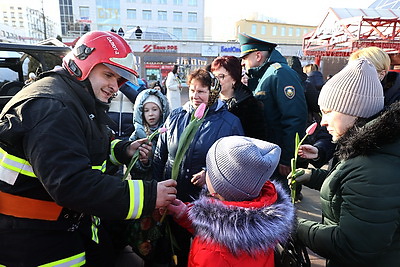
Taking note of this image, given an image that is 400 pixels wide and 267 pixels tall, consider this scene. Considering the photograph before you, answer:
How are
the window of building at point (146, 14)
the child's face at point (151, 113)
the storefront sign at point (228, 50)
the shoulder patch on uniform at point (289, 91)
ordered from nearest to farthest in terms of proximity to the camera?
the shoulder patch on uniform at point (289, 91) < the child's face at point (151, 113) < the storefront sign at point (228, 50) < the window of building at point (146, 14)

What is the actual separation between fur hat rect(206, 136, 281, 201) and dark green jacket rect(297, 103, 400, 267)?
37 centimetres

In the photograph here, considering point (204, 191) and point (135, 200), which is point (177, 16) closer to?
point (204, 191)

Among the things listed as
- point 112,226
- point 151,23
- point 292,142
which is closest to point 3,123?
point 112,226

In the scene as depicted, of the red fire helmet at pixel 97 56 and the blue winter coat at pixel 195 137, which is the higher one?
the red fire helmet at pixel 97 56

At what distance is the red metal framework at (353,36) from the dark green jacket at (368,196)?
46.3ft

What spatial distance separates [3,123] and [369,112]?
5.90 feet

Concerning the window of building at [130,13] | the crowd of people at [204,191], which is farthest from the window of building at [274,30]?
the crowd of people at [204,191]

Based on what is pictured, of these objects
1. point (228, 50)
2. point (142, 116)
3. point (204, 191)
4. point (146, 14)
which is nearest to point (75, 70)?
point (204, 191)

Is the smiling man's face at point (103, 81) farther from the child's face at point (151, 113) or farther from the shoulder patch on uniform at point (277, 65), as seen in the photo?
the shoulder patch on uniform at point (277, 65)

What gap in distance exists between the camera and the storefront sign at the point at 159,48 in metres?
21.5

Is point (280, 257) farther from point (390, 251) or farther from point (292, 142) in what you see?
point (292, 142)

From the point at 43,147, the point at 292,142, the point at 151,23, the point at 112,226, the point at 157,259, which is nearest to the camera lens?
the point at 43,147

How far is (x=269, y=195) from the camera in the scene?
1460 millimetres

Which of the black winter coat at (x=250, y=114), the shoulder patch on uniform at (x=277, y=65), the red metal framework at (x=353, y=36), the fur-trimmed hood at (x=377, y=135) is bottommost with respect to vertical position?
the black winter coat at (x=250, y=114)
